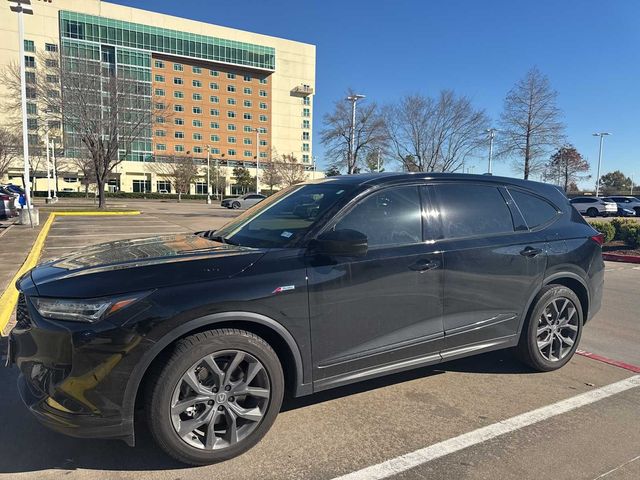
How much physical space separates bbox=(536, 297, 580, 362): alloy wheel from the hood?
9.16 ft

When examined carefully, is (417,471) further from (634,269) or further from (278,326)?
(634,269)

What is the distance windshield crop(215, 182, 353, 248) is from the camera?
3.24 meters

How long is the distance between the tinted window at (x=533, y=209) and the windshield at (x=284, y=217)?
1747mm

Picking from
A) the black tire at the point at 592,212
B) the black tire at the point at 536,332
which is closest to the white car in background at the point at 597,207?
the black tire at the point at 592,212

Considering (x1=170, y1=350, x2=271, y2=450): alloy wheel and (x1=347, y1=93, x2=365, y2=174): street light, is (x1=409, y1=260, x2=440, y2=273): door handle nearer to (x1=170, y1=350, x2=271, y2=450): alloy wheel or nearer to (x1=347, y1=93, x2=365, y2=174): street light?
(x1=170, y1=350, x2=271, y2=450): alloy wheel

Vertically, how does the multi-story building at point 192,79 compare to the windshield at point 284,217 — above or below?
above

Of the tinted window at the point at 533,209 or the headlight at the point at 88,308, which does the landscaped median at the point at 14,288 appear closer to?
the headlight at the point at 88,308

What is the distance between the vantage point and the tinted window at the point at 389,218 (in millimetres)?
3330

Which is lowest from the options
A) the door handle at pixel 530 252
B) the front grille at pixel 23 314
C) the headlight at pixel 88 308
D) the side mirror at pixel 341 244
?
the front grille at pixel 23 314

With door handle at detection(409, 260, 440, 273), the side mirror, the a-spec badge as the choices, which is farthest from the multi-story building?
the a-spec badge

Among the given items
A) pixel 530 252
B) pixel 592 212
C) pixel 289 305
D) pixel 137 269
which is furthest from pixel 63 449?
pixel 592 212

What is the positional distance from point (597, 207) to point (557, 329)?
123 ft

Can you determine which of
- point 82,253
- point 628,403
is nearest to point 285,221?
point 82,253

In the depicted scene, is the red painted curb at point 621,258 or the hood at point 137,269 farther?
the red painted curb at point 621,258
